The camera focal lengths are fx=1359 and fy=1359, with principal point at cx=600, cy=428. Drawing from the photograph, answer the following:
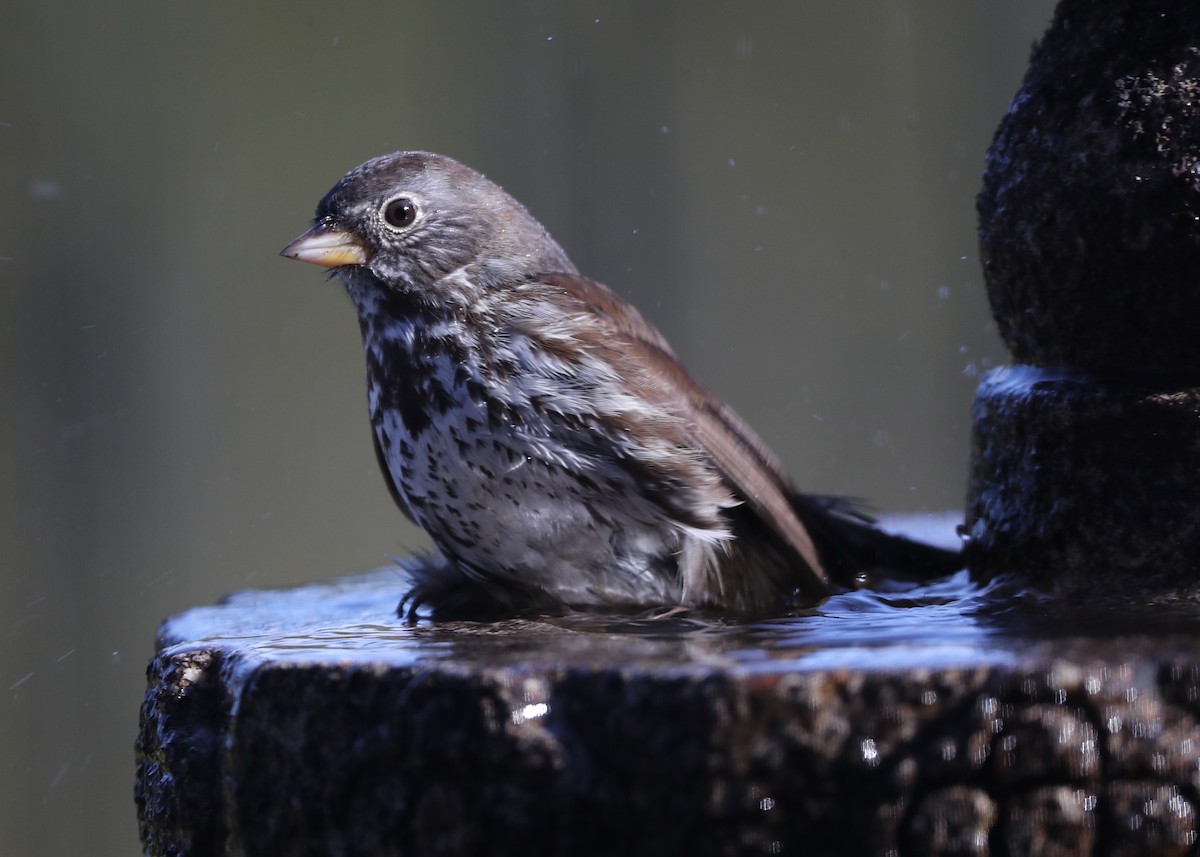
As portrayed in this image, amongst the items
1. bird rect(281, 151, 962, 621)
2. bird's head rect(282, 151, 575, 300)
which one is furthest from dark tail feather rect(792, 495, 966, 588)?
bird's head rect(282, 151, 575, 300)

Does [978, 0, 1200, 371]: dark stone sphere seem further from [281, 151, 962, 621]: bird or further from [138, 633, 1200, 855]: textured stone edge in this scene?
[138, 633, 1200, 855]: textured stone edge

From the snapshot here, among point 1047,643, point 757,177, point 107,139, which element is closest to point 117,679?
point 107,139

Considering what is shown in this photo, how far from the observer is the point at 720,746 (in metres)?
1.67

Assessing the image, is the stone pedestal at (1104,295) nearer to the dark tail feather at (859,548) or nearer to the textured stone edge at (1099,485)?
the textured stone edge at (1099,485)

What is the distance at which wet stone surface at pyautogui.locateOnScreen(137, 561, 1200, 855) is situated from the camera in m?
1.63

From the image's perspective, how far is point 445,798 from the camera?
1.80 m

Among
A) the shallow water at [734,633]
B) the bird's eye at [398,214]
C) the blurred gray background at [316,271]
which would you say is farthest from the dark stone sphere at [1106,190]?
the blurred gray background at [316,271]

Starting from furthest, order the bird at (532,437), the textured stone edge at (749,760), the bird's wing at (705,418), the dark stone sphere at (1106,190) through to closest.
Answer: the bird's wing at (705,418) → the bird at (532,437) → the dark stone sphere at (1106,190) → the textured stone edge at (749,760)

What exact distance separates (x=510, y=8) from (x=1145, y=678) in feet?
37.4

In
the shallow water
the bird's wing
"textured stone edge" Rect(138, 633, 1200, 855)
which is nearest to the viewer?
"textured stone edge" Rect(138, 633, 1200, 855)

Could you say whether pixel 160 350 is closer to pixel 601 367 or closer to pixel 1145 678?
pixel 601 367

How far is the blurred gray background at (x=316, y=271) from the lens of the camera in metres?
9.92

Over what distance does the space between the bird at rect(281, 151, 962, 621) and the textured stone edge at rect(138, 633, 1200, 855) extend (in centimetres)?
101

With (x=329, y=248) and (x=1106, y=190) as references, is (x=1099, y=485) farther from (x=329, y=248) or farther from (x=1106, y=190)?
(x=329, y=248)
